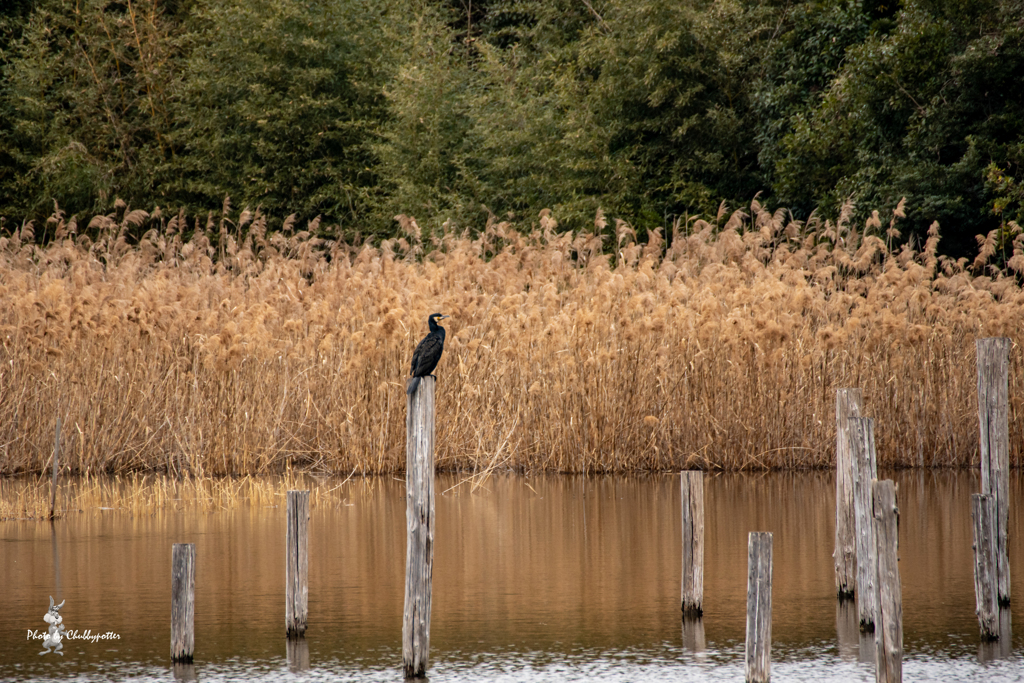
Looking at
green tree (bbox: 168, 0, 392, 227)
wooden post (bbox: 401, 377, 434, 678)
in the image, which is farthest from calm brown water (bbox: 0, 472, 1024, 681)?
green tree (bbox: 168, 0, 392, 227)

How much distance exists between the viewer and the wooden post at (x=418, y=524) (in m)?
5.51

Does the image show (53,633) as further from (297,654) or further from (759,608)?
(759,608)

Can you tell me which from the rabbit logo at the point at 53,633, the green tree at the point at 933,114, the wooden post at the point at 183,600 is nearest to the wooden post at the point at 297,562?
the wooden post at the point at 183,600

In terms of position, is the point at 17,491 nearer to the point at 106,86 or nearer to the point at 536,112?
the point at 536,112

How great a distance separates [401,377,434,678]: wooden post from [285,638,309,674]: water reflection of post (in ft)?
1.87

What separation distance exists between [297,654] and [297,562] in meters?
0.44

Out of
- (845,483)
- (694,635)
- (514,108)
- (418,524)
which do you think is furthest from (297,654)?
(514,108)

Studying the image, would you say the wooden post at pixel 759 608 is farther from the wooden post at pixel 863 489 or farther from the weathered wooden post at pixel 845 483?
the weathered wooden post at pixel 845 483

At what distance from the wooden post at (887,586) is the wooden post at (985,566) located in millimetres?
1087

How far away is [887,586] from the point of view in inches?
201

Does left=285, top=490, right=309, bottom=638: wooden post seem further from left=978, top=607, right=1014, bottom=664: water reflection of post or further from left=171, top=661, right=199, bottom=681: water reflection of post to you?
left=978, top=607, right=1014, bottom=664: water reflection of post

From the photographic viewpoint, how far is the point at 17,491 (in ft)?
34.2

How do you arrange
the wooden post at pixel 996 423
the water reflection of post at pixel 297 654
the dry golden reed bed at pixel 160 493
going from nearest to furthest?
the water reflection of post at pixel 297 654, the wooden post at pixel 996 423, the dry golden reed bed at pixel 160 493

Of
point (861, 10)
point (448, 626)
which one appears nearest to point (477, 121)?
point (861, 10)
